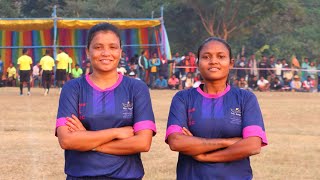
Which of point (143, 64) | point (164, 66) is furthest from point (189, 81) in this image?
point (143, 64)

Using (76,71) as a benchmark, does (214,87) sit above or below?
above

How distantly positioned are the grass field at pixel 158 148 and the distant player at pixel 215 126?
14.2 ft

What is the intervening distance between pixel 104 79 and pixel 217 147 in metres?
0.86

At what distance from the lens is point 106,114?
4.79 metres

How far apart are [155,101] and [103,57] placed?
17319 mm

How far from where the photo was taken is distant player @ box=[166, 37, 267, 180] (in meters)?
4.77

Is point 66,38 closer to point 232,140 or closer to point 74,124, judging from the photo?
→ point 74,124

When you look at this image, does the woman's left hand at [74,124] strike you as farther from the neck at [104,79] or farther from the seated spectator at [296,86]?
the seated spectator at [296,86]

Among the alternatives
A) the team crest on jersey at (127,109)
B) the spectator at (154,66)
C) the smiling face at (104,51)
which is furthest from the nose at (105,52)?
the spectator at (154,66)

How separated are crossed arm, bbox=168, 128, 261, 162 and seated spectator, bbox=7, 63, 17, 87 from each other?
86.8 ft

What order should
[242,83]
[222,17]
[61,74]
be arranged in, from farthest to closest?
[222,17] → [242,83] → [61,74]

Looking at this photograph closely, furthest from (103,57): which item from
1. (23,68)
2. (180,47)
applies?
(180,47)

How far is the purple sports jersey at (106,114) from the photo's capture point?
4754mm

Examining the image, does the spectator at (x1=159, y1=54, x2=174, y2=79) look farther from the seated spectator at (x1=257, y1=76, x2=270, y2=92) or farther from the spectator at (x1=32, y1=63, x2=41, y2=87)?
the spectator at (x1=32, y1=63, x2=41, y2=87)
